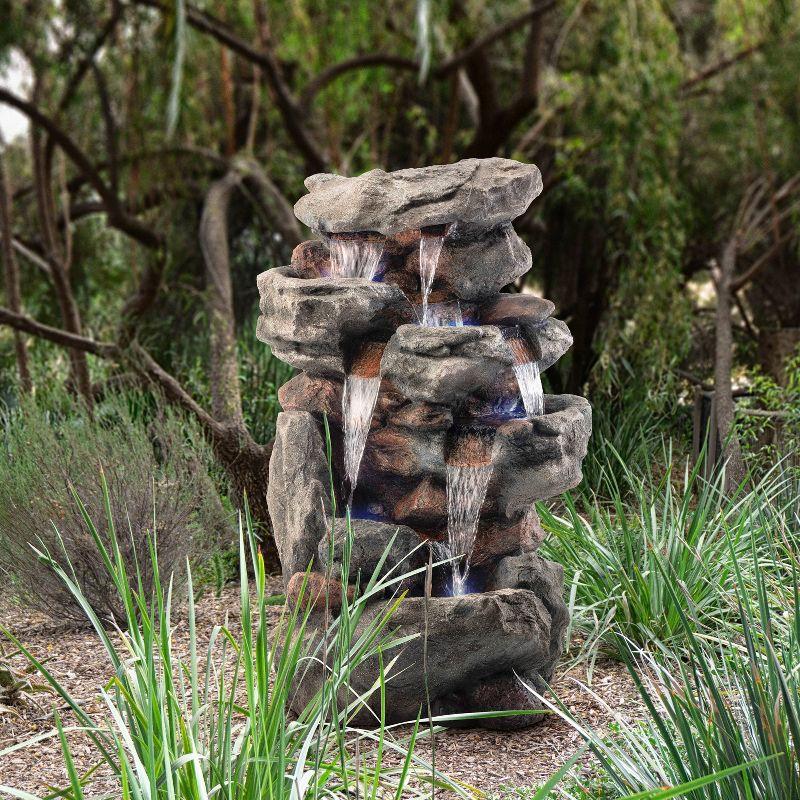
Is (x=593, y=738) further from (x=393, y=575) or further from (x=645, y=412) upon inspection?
(x=645, y=412)

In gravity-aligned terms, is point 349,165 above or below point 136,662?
above

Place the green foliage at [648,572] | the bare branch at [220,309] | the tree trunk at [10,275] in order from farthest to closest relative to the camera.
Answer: the tree trunk at [10,275], the bare branch at [220,309], the green foliage at [648,572]

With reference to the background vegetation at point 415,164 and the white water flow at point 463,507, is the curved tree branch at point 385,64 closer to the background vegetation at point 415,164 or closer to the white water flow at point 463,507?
the background vegetation at point 415,164

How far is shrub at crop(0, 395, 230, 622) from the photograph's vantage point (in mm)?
3889

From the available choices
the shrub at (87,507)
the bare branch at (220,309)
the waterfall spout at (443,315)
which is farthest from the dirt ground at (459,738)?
the bare branch at (220,309)

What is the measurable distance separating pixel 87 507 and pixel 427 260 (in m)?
1.68

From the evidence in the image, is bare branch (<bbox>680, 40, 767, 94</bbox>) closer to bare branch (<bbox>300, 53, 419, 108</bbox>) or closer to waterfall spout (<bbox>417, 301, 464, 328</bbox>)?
bare branch (<bbox>300, 53, 419, 108</bbox>)

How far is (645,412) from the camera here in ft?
20.5

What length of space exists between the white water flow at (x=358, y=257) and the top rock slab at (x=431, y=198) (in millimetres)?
61

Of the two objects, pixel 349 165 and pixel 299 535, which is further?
pixel 349 165

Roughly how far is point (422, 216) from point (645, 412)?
3.51 m

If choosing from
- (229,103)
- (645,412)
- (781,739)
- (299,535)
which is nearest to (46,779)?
(299,535)

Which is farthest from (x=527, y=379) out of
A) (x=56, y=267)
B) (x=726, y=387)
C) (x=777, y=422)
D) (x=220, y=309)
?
(x=56, y=267)

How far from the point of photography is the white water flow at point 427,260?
3160 mm
